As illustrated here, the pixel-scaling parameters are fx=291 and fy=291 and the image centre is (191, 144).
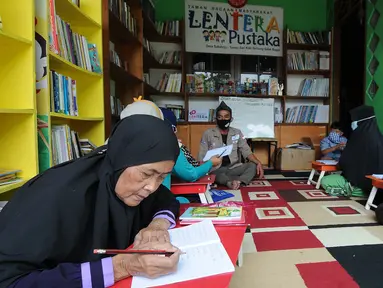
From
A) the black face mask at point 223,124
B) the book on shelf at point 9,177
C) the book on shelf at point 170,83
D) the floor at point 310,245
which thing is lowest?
the floor at point 310,245

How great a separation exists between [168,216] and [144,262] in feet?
1.21

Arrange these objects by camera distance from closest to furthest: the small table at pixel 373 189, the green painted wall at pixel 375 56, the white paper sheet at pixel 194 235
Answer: the white paper sheet at pixel 194 235
the small table at pixel 373 189
the green painted wall at pixel 375 56

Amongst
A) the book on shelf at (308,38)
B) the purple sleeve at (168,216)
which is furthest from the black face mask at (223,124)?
the purple sleeve at (168,216)

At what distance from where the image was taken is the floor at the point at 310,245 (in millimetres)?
1461

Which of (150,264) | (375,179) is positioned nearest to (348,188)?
(375,179)

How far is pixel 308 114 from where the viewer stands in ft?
17.0

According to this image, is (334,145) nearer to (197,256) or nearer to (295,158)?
(295,158)

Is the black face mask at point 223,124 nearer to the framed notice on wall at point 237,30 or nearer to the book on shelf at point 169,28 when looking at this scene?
the framed notice on wall at point 237,30

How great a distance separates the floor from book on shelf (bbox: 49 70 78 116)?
4.02ft

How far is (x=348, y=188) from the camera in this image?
309 cm

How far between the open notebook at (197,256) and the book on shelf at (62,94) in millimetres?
1156

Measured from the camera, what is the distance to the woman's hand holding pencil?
2.20 ft

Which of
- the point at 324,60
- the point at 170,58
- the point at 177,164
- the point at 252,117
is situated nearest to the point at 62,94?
the point at 177,164

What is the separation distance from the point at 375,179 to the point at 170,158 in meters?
2.36
